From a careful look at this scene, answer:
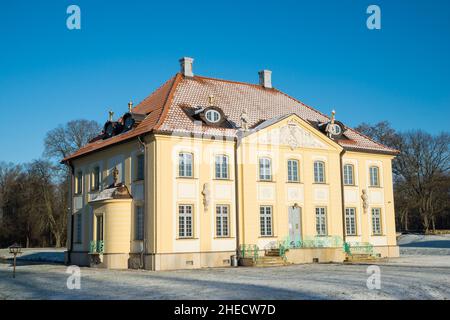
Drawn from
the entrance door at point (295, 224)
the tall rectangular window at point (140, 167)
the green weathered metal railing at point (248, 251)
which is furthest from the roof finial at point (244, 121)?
the green weathered metal railing at point (248, 251)

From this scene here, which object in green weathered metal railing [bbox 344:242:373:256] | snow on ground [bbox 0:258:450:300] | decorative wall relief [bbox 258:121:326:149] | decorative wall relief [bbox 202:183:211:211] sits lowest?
snow on ground [bbox 0:258:450:300]

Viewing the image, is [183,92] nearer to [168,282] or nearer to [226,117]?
[226,117]

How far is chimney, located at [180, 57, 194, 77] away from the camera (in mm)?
32219

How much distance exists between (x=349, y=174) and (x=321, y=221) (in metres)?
3.77

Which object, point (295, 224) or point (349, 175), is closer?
point (295, 224)

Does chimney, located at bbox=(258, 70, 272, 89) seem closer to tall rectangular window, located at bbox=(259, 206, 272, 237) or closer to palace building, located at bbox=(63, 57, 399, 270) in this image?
palace building, located at bbox=(63, 57, 399, 270)

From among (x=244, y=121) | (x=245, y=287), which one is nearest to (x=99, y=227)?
(x=244, y=121)

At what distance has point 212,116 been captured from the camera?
91.8ft

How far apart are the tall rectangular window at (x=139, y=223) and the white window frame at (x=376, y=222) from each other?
14.5 meters

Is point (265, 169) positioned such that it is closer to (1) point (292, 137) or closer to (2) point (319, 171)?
(1) point (292, 137)

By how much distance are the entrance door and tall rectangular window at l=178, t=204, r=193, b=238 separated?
19.4 feet

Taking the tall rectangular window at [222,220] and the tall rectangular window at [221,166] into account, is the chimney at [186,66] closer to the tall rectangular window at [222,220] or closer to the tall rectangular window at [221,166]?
the tall rectangular window at [221,166]

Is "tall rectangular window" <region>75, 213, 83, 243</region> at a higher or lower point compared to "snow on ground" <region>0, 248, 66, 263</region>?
higher

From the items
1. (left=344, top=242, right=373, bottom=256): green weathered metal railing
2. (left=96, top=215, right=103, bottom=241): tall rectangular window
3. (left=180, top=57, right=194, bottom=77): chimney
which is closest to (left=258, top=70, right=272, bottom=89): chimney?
(left=180, top=57, right=194, bottom=77): chimney
